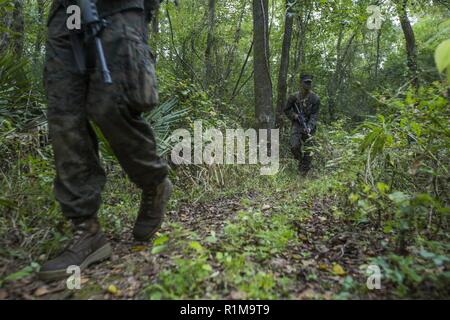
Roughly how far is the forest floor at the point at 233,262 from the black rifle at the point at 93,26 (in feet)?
3.20

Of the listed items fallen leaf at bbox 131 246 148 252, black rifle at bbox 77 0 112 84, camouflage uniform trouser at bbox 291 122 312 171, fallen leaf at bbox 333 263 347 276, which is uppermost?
black rifle at bbox 77 0 112 84

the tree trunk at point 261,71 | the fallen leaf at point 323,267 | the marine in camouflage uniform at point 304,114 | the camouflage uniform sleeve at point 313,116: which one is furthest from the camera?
the camouflage uniform sleeve at point 313,116

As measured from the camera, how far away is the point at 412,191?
272 cm

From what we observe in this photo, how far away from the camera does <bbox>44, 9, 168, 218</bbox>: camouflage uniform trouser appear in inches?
76.7

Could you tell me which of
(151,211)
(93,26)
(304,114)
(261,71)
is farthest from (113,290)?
(304,114)

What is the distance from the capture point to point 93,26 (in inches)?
74.7

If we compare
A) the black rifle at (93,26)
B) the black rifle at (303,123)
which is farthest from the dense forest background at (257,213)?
the black rifle at (303,123)

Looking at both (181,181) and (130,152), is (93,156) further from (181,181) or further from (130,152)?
(181,181)

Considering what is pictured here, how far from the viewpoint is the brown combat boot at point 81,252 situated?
1842 mm

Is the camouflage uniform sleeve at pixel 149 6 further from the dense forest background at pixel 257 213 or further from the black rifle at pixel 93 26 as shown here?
the dense forest background at pixel 257 213

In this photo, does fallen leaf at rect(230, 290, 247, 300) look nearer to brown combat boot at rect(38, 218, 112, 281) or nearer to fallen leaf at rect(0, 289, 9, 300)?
brown combat boot at rect(38, 218, 112, 281)

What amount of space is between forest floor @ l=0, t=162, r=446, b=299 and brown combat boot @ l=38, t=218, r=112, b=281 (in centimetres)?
5

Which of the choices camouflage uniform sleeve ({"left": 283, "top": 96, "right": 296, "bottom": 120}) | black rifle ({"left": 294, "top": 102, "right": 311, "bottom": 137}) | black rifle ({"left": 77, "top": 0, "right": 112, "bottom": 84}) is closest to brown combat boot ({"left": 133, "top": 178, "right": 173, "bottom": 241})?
black rifle ({"left": 77, "top": 0, "right": 112, "bottom": 84})

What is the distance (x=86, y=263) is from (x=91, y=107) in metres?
0.89
